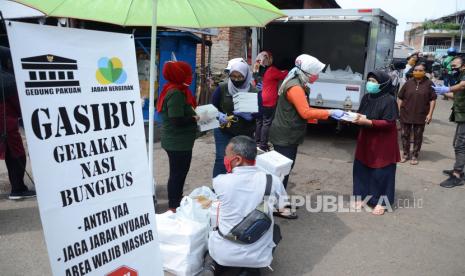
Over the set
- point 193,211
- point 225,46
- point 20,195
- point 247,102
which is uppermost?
point 225,46

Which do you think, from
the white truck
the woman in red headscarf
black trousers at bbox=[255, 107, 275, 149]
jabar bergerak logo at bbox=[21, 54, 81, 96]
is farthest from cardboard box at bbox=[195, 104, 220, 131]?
the white truck

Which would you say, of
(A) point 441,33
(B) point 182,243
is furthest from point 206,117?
(A) point 441,33

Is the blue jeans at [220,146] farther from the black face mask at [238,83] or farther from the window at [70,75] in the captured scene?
the window at [70,75]

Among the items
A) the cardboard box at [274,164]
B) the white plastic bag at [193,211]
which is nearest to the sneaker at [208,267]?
the white plastic bag at [193,211]

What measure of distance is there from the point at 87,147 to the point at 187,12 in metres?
1.88

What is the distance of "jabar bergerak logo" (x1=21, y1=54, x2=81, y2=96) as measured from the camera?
1.66m

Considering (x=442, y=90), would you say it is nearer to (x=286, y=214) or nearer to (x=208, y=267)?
(x=286, y=214)

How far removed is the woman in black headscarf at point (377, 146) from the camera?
418cm

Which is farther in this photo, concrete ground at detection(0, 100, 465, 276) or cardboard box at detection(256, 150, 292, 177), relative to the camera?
cardboard box at detection(256, 150, 292, 177)

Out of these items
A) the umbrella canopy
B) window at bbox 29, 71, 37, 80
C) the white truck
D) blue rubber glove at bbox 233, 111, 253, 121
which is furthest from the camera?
the white truck

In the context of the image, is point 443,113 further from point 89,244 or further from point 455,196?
point 89,244

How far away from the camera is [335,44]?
31.1 ft

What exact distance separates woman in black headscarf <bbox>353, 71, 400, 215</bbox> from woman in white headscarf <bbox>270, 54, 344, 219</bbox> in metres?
0.42

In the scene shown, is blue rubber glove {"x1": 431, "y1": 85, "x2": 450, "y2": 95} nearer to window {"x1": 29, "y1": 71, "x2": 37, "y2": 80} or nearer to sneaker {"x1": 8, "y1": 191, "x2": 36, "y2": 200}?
window {"x1": 29, "y1": 71, "x2": 37, "y2": 80}
